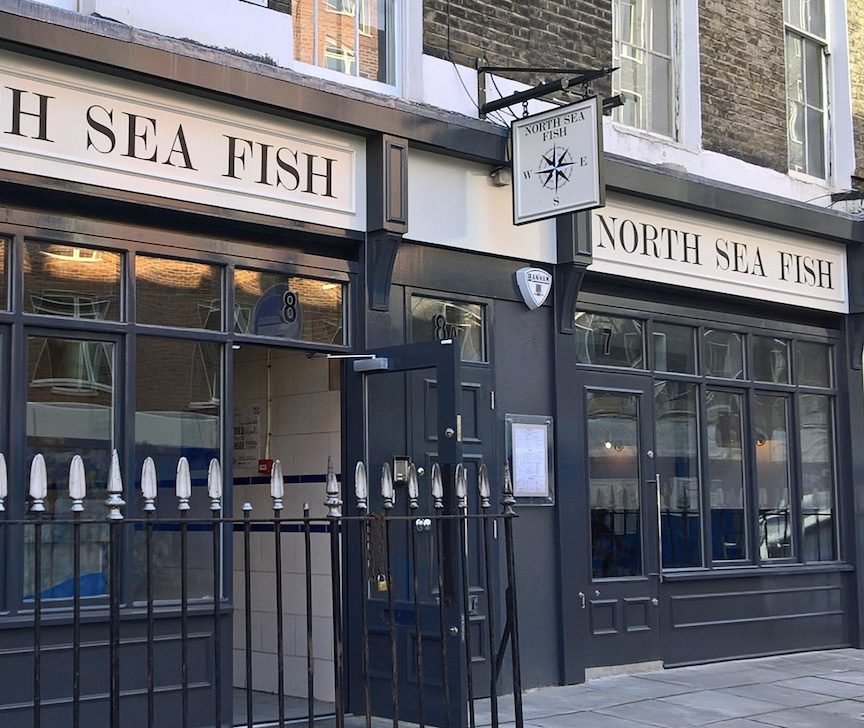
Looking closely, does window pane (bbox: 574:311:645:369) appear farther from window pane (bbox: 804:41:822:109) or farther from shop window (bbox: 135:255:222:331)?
window pane (bbox: 804:41:822:109)

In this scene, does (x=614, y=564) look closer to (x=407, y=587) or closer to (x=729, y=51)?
(x=407, y=587)

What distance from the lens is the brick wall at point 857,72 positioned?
1261 cm

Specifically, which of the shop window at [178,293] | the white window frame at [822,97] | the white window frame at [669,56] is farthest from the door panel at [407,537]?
the white window frame at [822,97]

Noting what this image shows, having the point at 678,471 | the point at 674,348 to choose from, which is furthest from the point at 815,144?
the point at 678,471

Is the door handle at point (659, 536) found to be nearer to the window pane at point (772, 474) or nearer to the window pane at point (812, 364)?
the window pane at point (772, 474)

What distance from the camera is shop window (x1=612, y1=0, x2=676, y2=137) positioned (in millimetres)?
10789

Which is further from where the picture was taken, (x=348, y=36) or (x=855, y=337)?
(x=855, y=337)

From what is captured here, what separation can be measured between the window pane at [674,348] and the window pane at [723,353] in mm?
177

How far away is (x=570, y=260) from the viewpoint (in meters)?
9.54

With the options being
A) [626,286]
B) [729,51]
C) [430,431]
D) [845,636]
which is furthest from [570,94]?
[845,636]

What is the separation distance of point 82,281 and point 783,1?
8.17 m

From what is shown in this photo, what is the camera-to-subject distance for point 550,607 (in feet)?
30.7

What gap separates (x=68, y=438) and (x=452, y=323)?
3.13 metres

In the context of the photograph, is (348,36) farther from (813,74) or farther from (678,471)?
(813,74)
